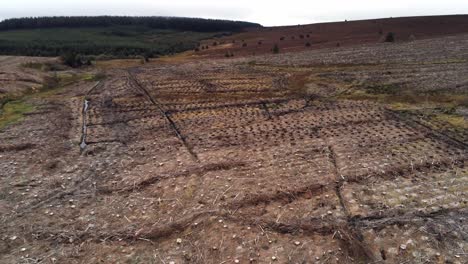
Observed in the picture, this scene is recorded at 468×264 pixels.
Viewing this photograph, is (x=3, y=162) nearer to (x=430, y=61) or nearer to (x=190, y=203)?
(x=190, y=203)

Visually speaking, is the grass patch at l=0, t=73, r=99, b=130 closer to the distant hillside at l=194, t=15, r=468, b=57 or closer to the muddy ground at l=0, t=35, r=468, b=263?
the muddy ground at l=0, t=35, r=468, b=263

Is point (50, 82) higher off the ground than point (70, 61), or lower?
lower

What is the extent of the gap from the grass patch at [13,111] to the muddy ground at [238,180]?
17.3 inches

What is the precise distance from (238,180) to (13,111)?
37.7 feet

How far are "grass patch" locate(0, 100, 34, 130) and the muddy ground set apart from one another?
440 mm

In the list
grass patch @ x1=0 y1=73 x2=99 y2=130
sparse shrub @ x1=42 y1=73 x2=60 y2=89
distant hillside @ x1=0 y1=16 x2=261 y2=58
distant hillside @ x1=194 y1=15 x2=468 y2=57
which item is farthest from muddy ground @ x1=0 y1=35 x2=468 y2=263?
distant hillside @ x1=0 y1=16 x2=261 y2=58

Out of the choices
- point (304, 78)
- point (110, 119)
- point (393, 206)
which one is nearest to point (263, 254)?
point (393, 206)

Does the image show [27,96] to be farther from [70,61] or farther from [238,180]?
[238,180]

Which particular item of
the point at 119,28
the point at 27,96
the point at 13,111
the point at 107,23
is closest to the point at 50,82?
the point at 27,96

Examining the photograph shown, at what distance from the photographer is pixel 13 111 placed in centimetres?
1628

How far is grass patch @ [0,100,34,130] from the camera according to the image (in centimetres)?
1466

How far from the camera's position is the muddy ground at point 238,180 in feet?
22.4

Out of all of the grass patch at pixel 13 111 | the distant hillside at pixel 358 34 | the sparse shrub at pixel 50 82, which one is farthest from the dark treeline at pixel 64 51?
the grass patch at pixel 13 111

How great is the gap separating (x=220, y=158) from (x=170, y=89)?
10619mm
